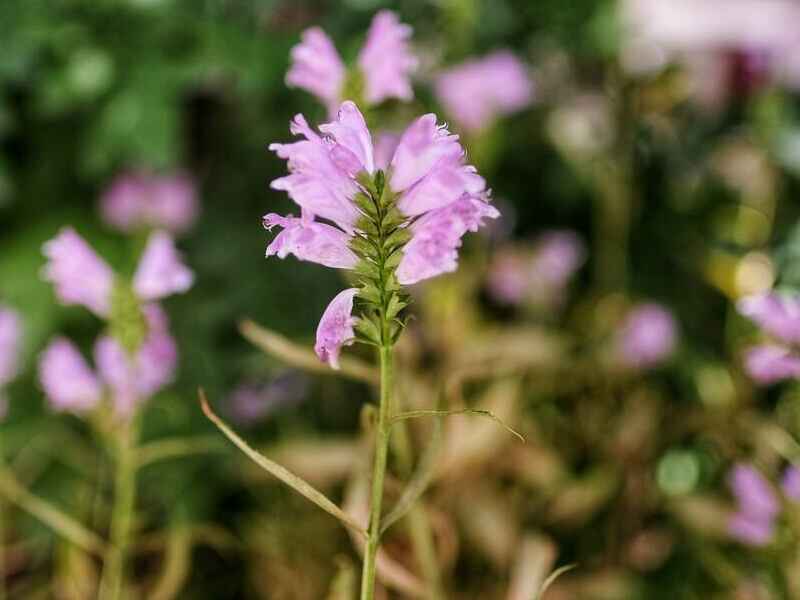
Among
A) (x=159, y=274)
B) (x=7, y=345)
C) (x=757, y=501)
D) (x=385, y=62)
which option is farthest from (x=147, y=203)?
(x=757, y=501)

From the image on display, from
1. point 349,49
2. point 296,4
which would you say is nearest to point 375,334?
point 349,49

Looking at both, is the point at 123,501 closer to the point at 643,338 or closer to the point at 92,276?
the point at 92,276

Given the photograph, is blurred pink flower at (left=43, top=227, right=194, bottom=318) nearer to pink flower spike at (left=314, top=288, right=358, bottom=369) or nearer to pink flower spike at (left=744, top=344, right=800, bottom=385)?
pink flower spike at (left=314, top=288, right=358, bottom=369)

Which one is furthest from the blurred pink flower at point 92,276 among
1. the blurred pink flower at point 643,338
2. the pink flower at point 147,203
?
the blurred pink flower at point 643,338

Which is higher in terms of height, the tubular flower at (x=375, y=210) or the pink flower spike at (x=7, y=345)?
the pink flower spike at (x=7, y=345)

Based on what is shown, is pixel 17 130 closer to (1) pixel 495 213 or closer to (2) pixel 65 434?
(2) pixel 65 434

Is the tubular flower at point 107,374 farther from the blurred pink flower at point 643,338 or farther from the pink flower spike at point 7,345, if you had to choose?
the blurred pink flower at point 643,338
